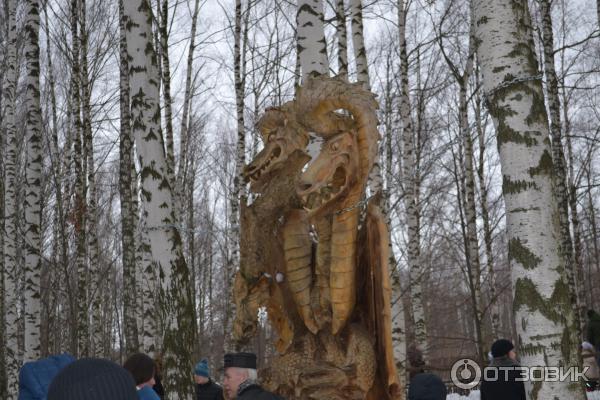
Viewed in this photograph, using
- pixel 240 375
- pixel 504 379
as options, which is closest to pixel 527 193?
pixel 240 375

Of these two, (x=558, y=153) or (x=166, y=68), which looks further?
(x=166, y=68)

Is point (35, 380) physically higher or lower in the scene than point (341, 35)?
lower

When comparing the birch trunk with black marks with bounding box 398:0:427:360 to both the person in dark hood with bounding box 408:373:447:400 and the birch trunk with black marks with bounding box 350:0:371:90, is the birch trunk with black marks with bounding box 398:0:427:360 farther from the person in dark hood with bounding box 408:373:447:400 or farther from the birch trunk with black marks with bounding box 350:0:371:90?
the person in dark hood with bounding box 408:373:447:400

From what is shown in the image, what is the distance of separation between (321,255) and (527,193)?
4.69 feet

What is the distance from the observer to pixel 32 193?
28.0ft

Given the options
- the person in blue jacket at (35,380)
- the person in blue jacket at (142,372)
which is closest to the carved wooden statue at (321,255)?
the person in blue jacket at (142,372)

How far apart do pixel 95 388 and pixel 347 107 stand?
2.73m

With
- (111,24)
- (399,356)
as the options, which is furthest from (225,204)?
(399,356)

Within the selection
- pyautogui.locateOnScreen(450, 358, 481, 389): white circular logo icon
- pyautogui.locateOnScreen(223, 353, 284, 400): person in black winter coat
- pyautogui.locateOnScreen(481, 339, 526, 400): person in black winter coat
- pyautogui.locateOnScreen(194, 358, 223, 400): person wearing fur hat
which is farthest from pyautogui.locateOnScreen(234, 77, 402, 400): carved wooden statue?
pyautogui.locateOnScreen(450, 358, 481, 389): white circular logo icon

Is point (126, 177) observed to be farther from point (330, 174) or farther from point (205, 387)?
point (330, 174)

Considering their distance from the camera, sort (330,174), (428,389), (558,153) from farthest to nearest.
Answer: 1. (558,153)
2. (428,389)
3. (330,174)

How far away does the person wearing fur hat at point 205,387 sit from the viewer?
7.23 meters

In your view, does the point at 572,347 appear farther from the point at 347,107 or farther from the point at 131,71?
the point at 131,71

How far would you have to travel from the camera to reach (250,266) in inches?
166
